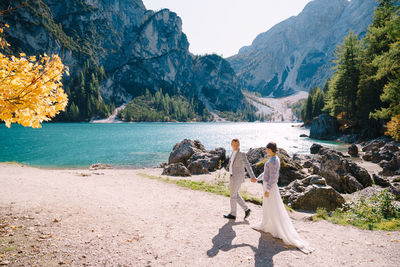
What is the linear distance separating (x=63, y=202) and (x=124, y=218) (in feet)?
10.7

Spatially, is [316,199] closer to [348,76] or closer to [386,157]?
[386,157]

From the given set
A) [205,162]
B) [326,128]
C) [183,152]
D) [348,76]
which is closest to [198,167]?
[205,162]

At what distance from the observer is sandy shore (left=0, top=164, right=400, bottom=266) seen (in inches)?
215

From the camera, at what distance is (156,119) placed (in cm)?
19500

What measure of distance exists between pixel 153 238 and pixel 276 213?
4030mm

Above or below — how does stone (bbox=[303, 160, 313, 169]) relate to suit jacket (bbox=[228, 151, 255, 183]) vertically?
below

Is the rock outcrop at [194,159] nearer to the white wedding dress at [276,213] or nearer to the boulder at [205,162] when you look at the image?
the boulder at [205,162]

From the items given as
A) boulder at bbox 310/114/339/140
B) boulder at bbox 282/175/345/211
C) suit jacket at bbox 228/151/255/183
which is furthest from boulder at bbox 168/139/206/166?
boulder at bbox 310/114/339/140

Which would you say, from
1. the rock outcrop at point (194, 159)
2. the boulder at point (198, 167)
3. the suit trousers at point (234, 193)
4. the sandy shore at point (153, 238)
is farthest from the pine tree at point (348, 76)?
the suit trousers at point (234, 193)

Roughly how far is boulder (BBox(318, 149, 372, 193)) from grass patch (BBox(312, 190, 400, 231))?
14.8 feet

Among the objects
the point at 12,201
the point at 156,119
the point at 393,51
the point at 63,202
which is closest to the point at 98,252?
the point at 63,202

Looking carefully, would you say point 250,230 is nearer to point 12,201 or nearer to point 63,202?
point 63,202

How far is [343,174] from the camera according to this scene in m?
14.2

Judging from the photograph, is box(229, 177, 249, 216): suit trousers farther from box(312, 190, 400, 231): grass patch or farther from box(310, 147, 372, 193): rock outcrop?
box(310, 147, 372, 193): rock outcrop
